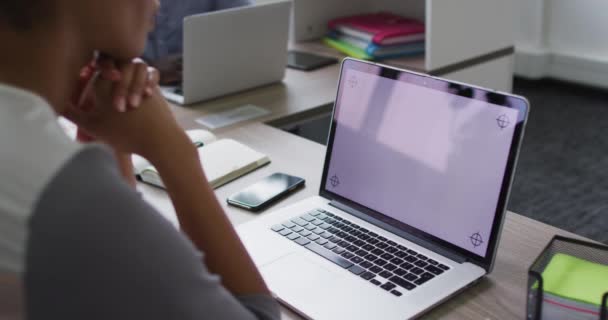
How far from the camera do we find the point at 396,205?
1.03 metres

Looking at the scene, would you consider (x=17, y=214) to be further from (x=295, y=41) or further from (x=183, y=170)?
(x=295, y=41)

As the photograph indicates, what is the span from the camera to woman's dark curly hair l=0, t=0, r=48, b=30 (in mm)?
545

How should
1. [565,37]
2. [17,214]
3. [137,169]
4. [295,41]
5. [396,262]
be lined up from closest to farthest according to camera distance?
[17,214], [396,262], [137,169], [295,41], [565,37]

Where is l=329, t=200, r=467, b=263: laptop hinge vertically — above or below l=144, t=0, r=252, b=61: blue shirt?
below

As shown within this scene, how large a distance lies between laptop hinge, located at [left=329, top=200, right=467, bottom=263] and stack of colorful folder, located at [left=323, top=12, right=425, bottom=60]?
3.60ft

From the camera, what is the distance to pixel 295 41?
2398mm

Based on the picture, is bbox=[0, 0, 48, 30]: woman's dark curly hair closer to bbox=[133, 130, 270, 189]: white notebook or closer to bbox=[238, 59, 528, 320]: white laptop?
bbox=[238, 59, 528, 320]: white laptop

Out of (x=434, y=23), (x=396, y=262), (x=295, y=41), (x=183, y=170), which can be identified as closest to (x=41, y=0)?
(x=183, y=170)

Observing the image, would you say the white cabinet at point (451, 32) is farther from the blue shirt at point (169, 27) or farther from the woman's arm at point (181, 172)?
the woman's arm at point (181, 172)

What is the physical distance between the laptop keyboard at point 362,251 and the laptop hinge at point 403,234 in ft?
0.08

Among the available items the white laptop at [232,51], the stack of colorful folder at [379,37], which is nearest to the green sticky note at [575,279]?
the white laptop at [232,51]

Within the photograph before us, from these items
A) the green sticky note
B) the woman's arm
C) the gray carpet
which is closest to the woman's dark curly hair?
the woman's arm

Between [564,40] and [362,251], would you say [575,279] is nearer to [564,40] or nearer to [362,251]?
[362,251]

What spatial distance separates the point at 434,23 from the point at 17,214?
169 centimetres
